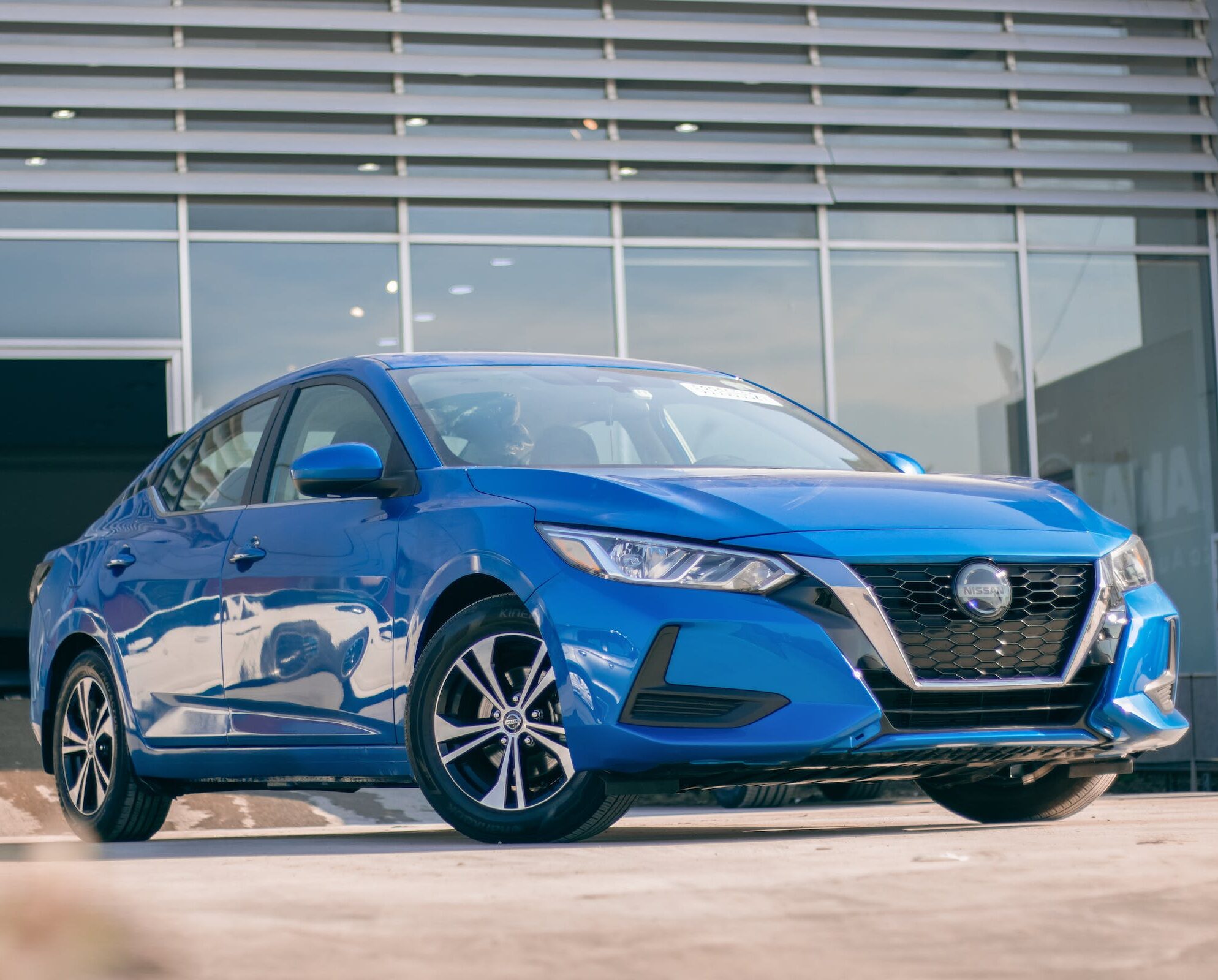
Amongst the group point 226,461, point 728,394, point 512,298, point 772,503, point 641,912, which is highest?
point 512,298

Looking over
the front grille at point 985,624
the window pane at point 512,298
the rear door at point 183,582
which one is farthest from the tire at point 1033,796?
the window pane at point 512,298

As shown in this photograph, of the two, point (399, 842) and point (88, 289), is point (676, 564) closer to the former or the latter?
point (399, 842)

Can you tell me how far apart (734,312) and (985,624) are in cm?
1056

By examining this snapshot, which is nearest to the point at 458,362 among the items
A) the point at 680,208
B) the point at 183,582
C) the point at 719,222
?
the point at 183,582

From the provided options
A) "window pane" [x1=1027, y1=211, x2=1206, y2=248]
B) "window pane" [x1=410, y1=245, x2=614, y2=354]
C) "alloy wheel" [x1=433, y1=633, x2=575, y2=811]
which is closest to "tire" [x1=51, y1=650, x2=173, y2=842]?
"alloy wheel" [x1=433, y1=633, x2=575, y2=811]

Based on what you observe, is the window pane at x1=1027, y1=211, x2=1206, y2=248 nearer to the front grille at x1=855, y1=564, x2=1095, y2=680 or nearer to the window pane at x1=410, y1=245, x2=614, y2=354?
the window pane at x1=410, y1=245, x2=614, y2=354

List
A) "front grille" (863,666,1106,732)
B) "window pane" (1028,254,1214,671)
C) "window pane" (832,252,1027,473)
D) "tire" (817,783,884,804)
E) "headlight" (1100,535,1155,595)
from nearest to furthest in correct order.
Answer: "front grille" (863,666,1106,732) < "headlight" (1100,535,1155,595) < "tire" (817,783,884,804) < "window pane" (832,252,1027,473) < "window pane" (1028,254,1214,671)

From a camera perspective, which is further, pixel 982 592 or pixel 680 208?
pixel 680 208

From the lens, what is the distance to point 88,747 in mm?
6711

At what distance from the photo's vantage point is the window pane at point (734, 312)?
593 inches

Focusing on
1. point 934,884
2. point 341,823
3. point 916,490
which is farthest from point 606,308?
point 934,884

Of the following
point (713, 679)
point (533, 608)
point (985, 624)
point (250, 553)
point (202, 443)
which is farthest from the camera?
point (202, 443)

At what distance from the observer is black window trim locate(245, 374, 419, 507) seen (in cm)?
556

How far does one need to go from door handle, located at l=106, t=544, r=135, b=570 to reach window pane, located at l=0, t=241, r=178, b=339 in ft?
25.7
